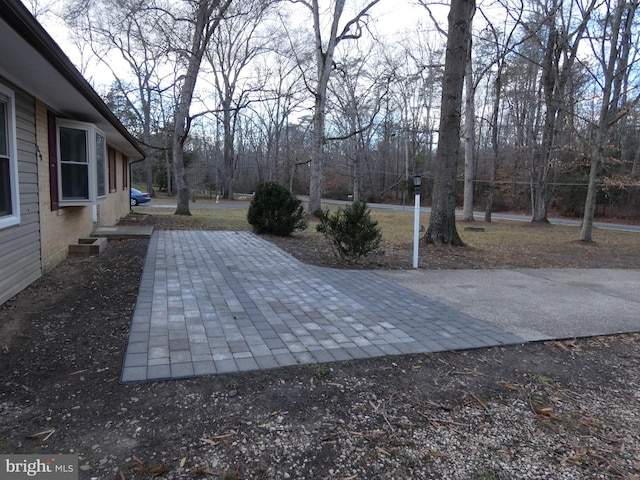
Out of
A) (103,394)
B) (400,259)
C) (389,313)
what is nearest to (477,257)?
(400,259)

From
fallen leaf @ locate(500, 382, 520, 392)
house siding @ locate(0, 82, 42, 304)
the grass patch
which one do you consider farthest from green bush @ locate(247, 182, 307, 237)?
fallen leaf @ locate(500, 382, 520, 392)

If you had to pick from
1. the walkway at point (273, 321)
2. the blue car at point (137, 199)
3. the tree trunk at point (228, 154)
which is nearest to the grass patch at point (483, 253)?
the walkway at point (273, 321)

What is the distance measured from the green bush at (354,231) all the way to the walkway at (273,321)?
621 millimetres

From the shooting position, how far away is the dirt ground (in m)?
2.12

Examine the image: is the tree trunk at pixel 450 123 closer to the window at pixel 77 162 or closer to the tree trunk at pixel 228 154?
the window at pixel 77 162

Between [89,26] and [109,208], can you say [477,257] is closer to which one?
[109,208]

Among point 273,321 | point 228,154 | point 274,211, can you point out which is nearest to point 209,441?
point 273,321

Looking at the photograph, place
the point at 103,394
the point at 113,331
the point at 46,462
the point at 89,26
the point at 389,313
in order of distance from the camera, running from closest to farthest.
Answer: the point at 46,462, the point at 103,394, the point at 113,331, the point at 389,313, the point at 89,26

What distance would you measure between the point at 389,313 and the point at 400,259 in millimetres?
4004

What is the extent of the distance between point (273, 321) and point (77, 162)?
541cm

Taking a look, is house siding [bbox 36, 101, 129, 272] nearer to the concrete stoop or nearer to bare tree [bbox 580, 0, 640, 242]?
the concrete stoop

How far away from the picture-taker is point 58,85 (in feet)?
17.5

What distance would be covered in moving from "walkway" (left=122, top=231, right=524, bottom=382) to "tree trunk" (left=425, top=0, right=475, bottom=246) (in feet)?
13.0

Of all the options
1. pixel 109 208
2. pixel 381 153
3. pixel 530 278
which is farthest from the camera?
pixel 381 153
